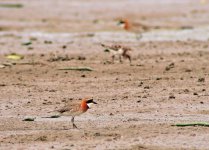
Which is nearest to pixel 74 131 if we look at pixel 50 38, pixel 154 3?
pixel 50 38

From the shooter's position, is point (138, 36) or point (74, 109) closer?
point (74, 109)

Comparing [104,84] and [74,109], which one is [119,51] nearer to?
[104,84]

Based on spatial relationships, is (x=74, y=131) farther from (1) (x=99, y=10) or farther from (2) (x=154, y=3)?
(2) (x=154, y=3)

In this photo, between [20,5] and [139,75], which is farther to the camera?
[20,5]

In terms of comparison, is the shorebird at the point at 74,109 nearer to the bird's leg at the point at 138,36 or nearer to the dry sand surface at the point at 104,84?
the dry sand surface at the point at 104,84

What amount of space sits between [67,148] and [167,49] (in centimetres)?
1104

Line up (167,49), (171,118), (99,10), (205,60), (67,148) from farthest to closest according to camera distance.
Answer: (99,10) → (167,49) → (205,60) → (171,118) → (67,148)

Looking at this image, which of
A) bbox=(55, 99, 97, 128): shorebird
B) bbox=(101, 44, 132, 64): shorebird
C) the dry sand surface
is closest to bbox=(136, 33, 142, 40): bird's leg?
the dry sand surface

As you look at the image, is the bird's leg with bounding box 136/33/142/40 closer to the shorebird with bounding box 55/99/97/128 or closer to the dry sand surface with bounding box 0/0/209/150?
the dry sand surface with bounding box 0/0/209/150

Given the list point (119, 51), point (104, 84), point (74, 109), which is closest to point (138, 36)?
point (119, 51)

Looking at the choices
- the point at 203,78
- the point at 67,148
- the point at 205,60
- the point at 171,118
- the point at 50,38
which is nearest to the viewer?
the point at 67,148

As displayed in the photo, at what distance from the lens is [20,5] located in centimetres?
3516

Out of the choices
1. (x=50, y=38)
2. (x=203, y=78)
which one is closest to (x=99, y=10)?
(x=50, y=38)

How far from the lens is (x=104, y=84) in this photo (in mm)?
16688
